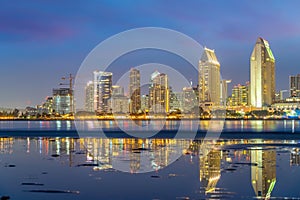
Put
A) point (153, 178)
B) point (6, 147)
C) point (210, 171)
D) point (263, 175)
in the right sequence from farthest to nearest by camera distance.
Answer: point (6, 147) < point (210, 171) < point (263, 175) < point (153, 178)

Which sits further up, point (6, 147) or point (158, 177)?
point (6, 147)

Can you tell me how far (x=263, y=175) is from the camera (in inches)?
627

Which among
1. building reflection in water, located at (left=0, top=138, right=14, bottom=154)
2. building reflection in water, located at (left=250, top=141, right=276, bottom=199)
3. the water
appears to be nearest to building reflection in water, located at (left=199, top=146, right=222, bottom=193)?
the water

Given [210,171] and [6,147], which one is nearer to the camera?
[210,171]

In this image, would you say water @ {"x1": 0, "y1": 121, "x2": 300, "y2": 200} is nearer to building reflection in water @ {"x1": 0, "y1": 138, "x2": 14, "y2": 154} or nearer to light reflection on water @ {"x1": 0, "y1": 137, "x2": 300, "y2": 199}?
light reflection on water @ {"x1": 0, "y1": 137, "x2": 300, "y2": 199}

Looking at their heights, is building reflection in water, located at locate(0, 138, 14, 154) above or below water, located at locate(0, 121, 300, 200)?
above

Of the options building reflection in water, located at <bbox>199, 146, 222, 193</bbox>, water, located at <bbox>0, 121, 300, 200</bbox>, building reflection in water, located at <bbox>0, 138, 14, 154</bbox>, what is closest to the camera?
water, located at <bbox>0, 121, 300, 200</bbox>

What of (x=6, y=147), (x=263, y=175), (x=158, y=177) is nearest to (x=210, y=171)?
(x=263, y=175)

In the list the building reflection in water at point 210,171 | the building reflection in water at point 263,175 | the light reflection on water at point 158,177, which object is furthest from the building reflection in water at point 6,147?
the building reflection in water at point 263,175

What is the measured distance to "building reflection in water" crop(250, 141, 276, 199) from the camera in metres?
12.9

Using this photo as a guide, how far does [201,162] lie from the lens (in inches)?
790

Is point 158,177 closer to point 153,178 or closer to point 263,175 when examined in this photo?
point 153,178

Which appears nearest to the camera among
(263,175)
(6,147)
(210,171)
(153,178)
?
(153,178)

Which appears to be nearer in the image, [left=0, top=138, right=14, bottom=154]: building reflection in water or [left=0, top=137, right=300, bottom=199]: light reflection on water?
[left=0, top=137, right=300, bottom=199]: light reflection on water
